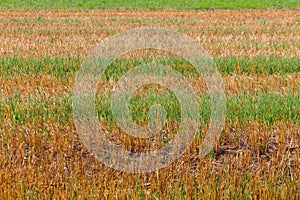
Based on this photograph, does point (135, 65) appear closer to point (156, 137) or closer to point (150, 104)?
point (150, 104)

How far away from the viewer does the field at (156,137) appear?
13.6 feet

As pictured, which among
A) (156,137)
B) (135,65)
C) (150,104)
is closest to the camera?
(156,137)

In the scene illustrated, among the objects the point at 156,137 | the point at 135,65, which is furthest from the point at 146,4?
the point at 156,137

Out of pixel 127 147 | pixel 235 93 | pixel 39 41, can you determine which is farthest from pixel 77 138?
pixel 39 41

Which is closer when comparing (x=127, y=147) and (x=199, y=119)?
(x=127, y=147)

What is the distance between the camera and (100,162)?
188 inches

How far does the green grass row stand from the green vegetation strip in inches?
73.4

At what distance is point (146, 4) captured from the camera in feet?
86.8

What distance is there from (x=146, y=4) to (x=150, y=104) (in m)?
20.9

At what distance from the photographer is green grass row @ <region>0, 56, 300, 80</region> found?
28.3ft

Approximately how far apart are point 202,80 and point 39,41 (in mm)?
5872

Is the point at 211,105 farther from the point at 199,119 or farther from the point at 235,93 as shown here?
the point at 235,93

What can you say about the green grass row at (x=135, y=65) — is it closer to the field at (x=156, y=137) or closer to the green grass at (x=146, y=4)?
the field at (x=156, y=137)

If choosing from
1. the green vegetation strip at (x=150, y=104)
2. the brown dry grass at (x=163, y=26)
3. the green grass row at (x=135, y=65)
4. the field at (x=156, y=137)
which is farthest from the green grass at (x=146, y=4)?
the green vegetation strip at (x=150, y=104)
